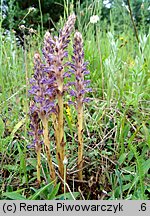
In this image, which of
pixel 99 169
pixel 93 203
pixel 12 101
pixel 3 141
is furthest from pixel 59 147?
pixel 12 101

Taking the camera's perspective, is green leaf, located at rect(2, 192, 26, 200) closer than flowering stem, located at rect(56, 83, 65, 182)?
No

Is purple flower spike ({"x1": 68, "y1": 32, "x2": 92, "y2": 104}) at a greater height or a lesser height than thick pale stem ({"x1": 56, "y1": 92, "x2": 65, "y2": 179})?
greater

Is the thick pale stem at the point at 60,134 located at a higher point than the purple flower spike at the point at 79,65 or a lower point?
lower

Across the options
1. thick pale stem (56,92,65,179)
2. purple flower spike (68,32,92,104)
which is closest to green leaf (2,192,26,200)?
thick pale stem (56,92,65,179)

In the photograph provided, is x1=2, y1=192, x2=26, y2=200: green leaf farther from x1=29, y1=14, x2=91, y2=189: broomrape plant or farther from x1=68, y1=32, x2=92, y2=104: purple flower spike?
x1=68, y1=32, x2=92, y2=104: purple flower spike

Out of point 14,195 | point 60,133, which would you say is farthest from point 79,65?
point 14,195

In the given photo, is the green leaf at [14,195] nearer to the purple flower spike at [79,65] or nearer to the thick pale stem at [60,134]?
the thick pale stem at [60,134]

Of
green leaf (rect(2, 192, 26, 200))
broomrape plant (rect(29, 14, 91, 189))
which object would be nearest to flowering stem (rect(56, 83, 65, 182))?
broomrape plant (rect(29, 14, 91, 189))

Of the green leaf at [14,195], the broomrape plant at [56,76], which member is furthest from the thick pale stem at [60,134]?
the green leaf at [14,195]

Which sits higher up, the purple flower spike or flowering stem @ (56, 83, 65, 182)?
the purple flower spike

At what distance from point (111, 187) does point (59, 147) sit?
1.01 feet

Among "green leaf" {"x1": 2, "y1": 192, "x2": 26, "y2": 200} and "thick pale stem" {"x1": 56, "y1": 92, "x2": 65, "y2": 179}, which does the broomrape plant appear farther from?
"green leaf" {"x1": 2, "y1": 192, "x2": 26, "y2": 200}

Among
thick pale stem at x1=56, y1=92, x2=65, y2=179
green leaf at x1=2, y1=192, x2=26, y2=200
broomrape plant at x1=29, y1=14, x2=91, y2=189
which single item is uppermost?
broomrape plant at x1=29, y1=14, x2=91, y2=189

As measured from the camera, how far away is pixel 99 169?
135 cm
